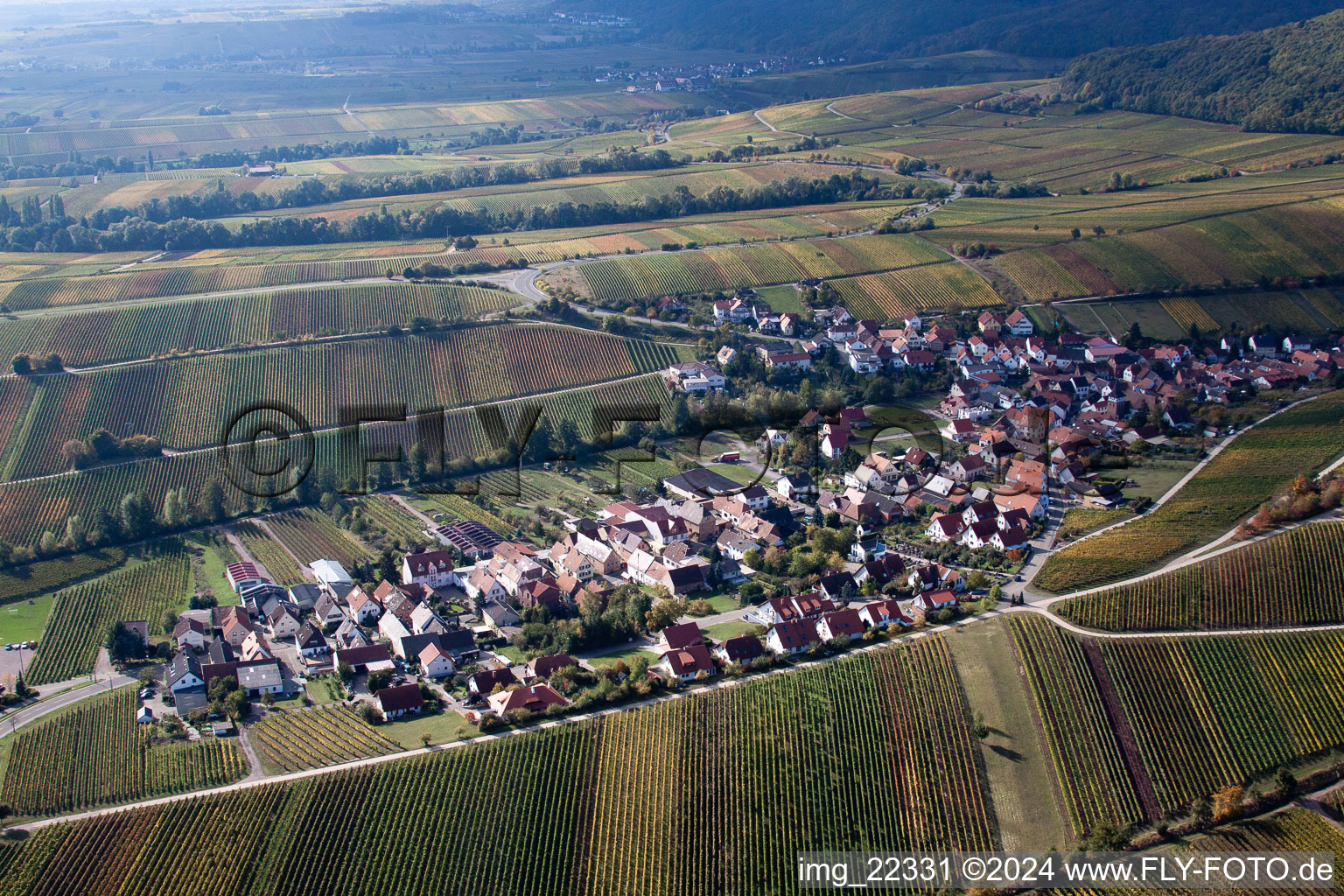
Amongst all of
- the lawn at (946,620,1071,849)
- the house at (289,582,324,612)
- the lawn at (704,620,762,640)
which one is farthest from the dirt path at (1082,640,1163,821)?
the house at (289,582,324,612)

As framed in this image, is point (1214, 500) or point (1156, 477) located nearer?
point (1214, 500)

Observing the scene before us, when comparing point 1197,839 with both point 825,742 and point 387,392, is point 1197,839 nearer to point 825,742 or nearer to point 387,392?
point 825,742

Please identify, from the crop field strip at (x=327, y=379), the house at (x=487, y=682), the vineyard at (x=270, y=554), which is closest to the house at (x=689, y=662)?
the house at (x=487, y=682)

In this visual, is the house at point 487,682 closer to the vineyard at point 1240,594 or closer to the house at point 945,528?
the vineyard at point 1240,594

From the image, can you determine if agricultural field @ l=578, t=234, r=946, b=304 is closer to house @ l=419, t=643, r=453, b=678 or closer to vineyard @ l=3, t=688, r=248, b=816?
house @ l=419, t=643, r=453, b=678

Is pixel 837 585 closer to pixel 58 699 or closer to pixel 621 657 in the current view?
pixel 621 657

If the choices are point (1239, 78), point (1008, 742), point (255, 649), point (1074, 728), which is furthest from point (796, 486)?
point (1239, 78)
